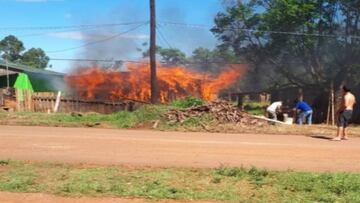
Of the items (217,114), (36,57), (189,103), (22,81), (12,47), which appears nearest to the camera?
(217,114)

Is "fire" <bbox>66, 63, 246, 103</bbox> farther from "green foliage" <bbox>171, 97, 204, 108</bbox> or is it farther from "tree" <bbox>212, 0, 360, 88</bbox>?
"green foliage" <bbox>171, 97, 204, 108</bbox>

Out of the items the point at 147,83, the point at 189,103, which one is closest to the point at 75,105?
the point at 147,83

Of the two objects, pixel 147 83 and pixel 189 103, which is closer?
pixel 189 103

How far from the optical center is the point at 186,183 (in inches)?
328

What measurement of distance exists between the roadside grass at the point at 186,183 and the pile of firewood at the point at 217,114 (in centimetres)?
989

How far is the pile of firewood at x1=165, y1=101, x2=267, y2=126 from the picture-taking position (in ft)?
63.9

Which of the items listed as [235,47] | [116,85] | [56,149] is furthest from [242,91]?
[56,149]

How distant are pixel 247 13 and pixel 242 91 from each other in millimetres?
5800

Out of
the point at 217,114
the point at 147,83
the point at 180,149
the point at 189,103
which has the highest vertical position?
the point at 147,83

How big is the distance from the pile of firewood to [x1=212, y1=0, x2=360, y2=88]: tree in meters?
13.0

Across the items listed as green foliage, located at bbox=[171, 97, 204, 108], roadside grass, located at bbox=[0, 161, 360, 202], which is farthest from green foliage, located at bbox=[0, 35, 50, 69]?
roadside grass, located at bbox=[0, 161, 360, 202]

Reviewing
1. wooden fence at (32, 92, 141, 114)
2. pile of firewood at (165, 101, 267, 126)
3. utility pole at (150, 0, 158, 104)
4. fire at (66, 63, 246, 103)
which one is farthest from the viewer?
fire at (66, 63, 246, 103)

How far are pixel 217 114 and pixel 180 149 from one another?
23.6 feet

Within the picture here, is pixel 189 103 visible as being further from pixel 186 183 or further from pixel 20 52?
pixel 20 52
